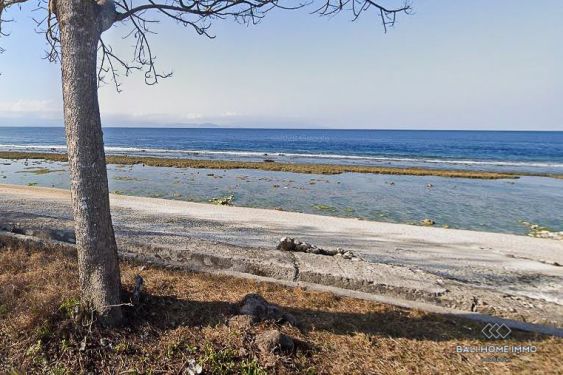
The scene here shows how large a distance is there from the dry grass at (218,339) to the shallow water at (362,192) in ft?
34.7

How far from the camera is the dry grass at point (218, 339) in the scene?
8.06 feet

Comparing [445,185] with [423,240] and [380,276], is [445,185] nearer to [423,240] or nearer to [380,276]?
[423,240]

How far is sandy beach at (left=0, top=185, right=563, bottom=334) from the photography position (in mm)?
3979

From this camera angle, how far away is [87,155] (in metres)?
2.61

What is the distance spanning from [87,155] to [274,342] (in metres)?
2.07

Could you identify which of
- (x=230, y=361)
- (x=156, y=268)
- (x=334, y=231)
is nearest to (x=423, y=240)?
(x=334, y=231)

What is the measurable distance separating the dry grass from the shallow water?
10578mm

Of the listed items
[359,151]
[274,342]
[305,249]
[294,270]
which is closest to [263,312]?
[274,342]

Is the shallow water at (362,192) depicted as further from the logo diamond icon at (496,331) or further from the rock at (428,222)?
the logo diamond icon at (496,331)

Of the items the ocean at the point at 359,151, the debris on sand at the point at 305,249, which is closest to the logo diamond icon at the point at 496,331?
the debris on sand at the point at 305,249

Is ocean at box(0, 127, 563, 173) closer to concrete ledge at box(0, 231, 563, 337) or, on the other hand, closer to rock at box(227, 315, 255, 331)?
concrete ledge at box(0, 231, 563, 337)

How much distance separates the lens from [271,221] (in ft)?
36.5

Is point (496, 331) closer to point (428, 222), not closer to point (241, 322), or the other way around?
point (241, 322)

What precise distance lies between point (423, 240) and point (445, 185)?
49.8 ft
